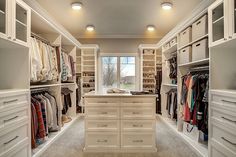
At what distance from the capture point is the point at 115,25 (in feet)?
17.6

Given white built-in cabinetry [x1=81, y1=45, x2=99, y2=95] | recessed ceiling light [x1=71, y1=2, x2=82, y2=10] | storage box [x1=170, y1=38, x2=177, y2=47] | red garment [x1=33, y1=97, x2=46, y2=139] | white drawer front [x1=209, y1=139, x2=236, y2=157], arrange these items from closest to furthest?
1. white drawer front [x1=209, y1=139, x2=236, y2=157]
2. red garment [x1=33, y1=97, x2=46, y2=139]
3. recessed ceiling light [x1=71, y1=2, x2=82, y2=10]
4. storage box [x1=170, y1=38, x2=177, y2=47]
5. white built-in cabinetry [x1=81, y1=45, x2=99, y2=95]

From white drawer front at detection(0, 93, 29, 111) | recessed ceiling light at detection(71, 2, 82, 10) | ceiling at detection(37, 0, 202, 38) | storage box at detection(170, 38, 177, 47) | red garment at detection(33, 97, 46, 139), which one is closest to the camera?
white drawer front at detection(0, 93, 29, 111)

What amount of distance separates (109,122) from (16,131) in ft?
4.04

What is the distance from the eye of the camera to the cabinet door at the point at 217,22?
2230 millimetres

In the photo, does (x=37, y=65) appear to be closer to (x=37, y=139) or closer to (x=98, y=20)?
(x=37, y=139)

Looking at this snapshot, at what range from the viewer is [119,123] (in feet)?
9.44

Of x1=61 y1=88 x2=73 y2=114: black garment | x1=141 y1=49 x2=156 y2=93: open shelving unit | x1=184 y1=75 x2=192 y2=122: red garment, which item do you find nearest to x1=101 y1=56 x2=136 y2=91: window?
x1=141 y1=49 x2=156 y2=93: open shelving unit

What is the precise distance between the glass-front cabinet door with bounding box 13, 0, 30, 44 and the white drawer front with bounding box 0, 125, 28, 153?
3.36 feet

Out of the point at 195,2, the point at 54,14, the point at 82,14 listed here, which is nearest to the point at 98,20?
the point at 82,14

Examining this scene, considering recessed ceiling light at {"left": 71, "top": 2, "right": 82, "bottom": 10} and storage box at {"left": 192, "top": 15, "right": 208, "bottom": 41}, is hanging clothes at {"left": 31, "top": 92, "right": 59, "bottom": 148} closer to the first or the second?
recessed ceiling light at {"left": 71, "top": 2, "right": 82, "bottom": 10}

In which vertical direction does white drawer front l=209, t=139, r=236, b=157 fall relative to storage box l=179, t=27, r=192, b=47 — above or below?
below

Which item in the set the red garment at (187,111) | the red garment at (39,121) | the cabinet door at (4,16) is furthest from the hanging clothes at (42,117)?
the red garment at (187,111)

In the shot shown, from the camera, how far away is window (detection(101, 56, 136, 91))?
670 centimetres

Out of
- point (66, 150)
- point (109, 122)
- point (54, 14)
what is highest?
point (54, 14)
